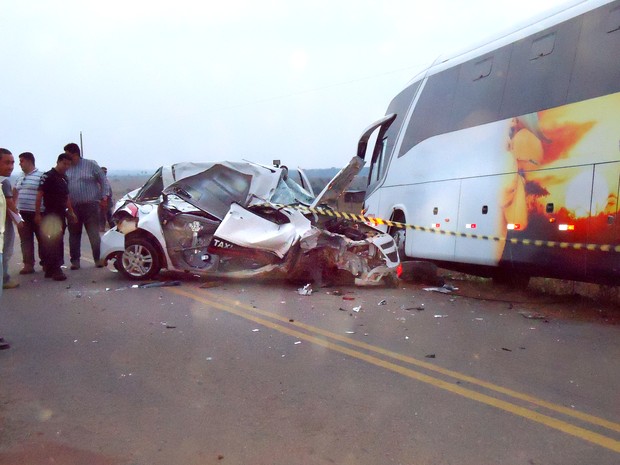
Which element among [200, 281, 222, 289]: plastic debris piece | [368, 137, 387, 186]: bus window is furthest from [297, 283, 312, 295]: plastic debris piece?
[368, 137, 387, 186]: bus window

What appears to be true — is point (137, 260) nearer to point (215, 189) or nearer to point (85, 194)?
point (215, 189)

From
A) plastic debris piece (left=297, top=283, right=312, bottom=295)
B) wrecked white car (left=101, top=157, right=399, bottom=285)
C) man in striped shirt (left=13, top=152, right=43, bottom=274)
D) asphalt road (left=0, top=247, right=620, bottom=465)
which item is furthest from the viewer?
man in striped shirt (left=13, top=152, right=43, bottom=274)

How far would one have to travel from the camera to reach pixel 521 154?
323 inches

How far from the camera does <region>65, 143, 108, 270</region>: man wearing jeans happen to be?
10.7 metres

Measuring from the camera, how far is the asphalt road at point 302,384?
3389 mm

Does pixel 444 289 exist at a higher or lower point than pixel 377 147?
lower

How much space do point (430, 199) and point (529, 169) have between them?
228cm

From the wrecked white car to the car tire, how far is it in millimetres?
15

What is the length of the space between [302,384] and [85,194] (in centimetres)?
758

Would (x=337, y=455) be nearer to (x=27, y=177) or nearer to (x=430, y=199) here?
(x=430, y=199)

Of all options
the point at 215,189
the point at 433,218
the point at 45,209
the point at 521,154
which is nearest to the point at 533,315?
the point at 521,154

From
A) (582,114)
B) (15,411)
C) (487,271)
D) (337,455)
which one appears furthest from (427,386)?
(487,271)

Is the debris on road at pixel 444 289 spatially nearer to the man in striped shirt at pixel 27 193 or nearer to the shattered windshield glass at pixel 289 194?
the shattered windshield glass at pixel 289 194

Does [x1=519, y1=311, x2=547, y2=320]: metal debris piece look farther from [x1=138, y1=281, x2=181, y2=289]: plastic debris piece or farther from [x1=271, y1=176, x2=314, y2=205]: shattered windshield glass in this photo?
[x1=138, y1=281, x2=181, y2=289]: plastic debris piece
